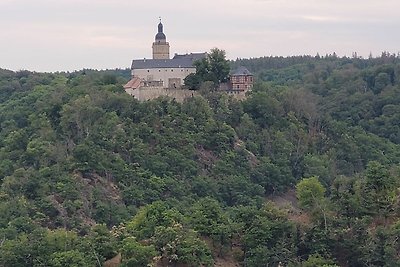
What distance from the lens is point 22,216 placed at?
53.2 metres

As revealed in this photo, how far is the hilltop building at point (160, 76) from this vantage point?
7088cm

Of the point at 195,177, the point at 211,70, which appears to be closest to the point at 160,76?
the point at 211,70

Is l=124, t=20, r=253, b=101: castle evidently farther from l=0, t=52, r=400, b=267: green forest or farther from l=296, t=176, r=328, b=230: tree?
l=296, t=176, r=328, b=230: tree

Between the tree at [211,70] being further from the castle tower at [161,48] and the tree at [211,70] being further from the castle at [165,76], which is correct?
the castle tower at [161,48]

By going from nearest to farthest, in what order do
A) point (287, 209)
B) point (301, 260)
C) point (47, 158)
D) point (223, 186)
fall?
point (301, 260), point (287, 209), point (47, 158), point (223, 186)

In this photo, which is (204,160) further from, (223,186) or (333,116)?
(333,116)

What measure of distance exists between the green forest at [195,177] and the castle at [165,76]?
4.17 ft

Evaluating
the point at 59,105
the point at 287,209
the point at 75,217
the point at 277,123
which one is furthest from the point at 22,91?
the point at 287,209

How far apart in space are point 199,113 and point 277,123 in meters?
8.63

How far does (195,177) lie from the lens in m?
67.2

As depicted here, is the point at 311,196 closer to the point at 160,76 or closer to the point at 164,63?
the point at 160,76

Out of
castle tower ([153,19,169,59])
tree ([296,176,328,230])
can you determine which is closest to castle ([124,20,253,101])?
castle tower ([153,19,169,59])

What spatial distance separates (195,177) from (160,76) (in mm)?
10769

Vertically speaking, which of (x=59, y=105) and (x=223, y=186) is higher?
(x=59, y=105)
